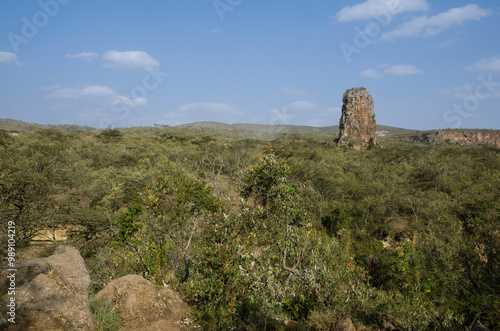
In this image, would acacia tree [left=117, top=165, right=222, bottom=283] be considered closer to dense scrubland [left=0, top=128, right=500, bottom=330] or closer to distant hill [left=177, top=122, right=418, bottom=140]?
dense scrubland [left=0, top=128, right=500, bottom=330]

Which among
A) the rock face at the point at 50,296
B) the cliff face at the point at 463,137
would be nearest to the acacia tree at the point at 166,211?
the rock face at the point at 50,296

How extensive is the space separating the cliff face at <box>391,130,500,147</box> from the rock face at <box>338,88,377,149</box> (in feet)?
112

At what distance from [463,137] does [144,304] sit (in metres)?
114

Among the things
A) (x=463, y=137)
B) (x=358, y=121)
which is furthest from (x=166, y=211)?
(x=463, y=137)

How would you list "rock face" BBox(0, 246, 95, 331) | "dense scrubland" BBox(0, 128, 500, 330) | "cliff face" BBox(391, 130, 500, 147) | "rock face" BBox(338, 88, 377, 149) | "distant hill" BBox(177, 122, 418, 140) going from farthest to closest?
"distant hill" BBox(177, 122, 418, 140) < "cliff face" BBox(391, 130, 500, 147) < "rock face" BBox(338, 88, 377, 149) < "dense scrubland" BBox(0, 128, 500, 330) < "rock face" BBox(0, 246, 95, 331)

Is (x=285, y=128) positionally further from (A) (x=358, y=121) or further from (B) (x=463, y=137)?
(A) (x=358, y=121)

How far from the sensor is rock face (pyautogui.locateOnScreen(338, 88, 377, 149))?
210 ft

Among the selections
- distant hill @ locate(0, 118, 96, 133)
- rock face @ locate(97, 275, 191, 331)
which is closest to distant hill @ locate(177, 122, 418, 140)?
distant hill @ locate(0, 118, 96, 133)

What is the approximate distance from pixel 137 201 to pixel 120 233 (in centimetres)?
86

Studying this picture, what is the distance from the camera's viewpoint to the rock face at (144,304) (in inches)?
187

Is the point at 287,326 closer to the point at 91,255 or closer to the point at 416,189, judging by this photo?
the point at 91,255

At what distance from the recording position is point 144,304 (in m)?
5.07

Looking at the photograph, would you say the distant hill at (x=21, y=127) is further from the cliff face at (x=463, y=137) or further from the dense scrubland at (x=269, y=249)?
the cliff face at (x=463, y=137)

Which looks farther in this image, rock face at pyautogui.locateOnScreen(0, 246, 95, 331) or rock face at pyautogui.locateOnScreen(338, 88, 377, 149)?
rock face at pyautogui.locateOnScreen(338, 88, 377, 149)
